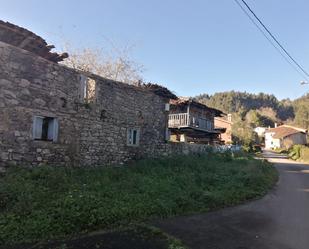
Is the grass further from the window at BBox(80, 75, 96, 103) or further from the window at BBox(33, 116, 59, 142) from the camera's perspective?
the window at BBox(80, 75, 96, 103)

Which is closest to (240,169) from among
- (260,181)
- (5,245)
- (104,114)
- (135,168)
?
(260,181)

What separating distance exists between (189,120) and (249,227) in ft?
67.6

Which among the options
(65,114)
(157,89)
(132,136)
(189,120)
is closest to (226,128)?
(189,120)

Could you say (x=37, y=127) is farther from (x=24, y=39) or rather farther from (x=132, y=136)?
(x=132, y=136)

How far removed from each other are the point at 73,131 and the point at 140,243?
6.93 m

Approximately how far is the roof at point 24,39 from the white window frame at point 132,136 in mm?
5662

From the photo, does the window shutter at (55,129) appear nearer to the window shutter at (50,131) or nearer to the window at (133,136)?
the window shutter at (50,131)

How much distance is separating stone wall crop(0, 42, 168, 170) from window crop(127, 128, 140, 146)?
10.6 inches

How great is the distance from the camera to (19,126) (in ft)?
36.5

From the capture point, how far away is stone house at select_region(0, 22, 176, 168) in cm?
1093

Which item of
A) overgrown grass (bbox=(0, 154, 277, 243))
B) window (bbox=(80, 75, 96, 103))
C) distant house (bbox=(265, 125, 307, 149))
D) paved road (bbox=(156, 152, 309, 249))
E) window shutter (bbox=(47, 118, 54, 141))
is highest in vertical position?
distant house (bbox=(265, 125, 307, 149))

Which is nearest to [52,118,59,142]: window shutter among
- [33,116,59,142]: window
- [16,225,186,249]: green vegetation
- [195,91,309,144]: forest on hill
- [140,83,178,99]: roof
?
[33,116,59,142]: window

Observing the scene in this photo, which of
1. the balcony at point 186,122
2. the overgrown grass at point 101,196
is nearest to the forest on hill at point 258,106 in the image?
the balcony at point 186,122

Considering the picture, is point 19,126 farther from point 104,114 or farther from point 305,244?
point 305,244
